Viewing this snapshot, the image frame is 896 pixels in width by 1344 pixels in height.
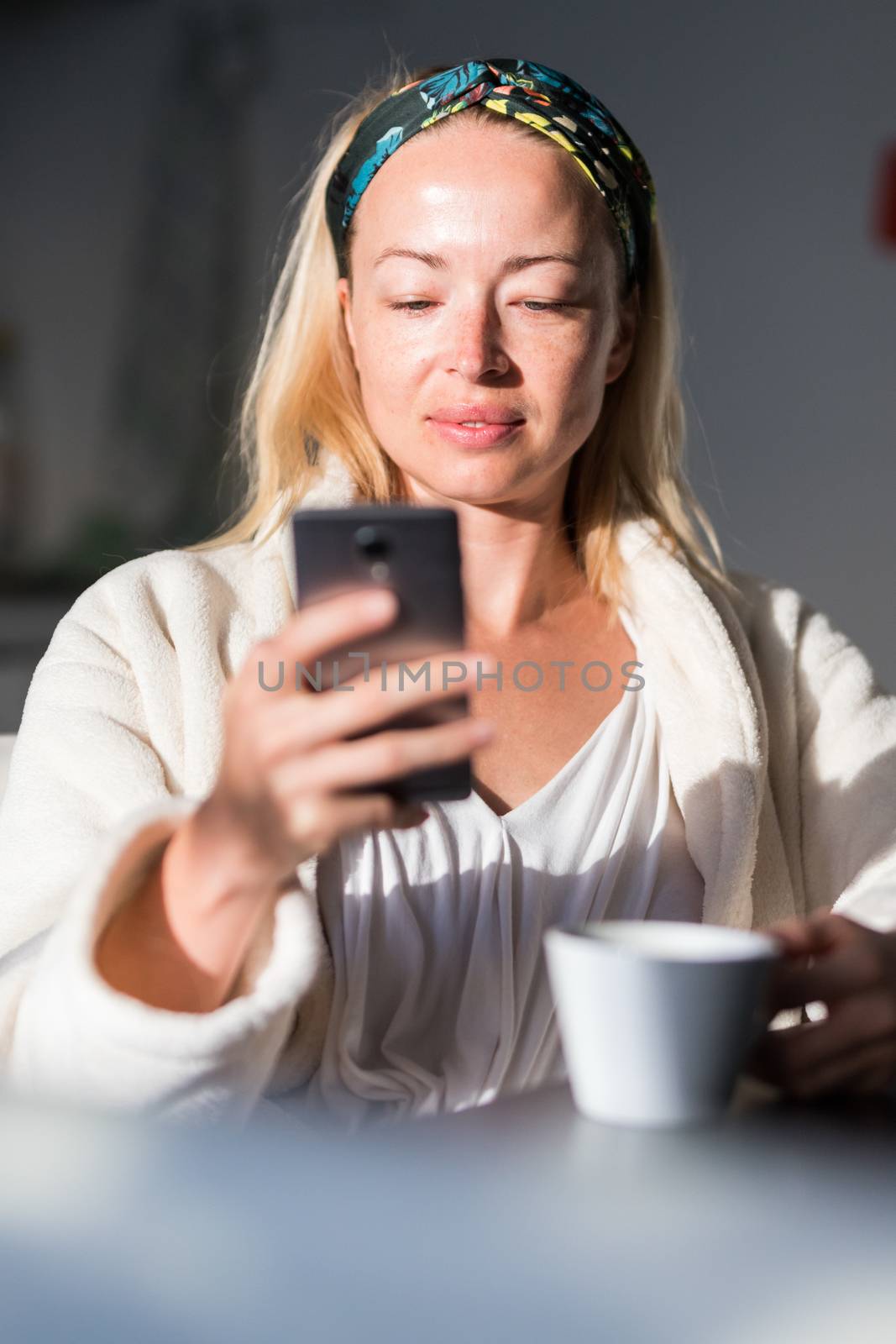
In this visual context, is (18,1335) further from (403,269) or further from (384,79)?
(384,79)

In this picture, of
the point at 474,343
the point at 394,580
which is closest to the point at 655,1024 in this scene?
the point at 394,580

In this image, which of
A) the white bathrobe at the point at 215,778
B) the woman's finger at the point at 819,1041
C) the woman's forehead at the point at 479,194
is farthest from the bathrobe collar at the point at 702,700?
the woman's finger at the point at 819,1041

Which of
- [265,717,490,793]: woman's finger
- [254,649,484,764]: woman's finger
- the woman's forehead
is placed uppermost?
the woman's forehead

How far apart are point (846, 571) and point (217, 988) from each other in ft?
9.32

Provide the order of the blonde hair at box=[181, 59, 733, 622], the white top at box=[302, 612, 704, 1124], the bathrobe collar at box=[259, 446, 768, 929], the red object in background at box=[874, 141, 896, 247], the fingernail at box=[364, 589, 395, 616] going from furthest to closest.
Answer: the red object in background at box=[874, 141, 896, 247] → the blonde hair at box=[181, 59, 733, 622] → the bathrobe collar at box=[259, 446, 768, 929] → the white top at box=[302, 612, 704, 1124] → the fingernail at box=[364, 589, 395, 616]

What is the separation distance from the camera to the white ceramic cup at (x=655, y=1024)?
516 millimetres

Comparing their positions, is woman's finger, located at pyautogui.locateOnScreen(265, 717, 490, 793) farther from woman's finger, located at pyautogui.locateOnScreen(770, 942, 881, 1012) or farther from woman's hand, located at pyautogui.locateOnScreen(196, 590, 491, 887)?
woman's finger, located at pyautogui.locateOnScreen(770, 942, 881, 1012)

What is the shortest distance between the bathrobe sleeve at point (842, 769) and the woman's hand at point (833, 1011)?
0.45 metres

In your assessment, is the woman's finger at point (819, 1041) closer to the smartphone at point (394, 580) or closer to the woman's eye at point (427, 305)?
the smartphone at point (394, 580)

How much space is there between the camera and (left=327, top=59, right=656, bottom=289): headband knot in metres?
1.14

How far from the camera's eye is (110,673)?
106cm

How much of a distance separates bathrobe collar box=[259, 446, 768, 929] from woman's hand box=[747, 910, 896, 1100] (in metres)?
0.40

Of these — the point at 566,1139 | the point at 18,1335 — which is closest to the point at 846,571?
the point at 566,1139

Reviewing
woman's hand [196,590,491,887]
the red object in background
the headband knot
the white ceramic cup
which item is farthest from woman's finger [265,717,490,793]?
the red object in background
